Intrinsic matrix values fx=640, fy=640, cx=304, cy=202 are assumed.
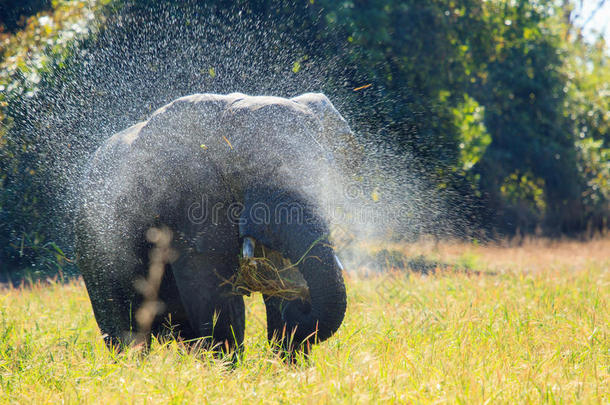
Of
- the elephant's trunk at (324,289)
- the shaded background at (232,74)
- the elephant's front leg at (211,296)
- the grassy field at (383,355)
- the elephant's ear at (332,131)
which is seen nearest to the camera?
the grassy field at (383,355)

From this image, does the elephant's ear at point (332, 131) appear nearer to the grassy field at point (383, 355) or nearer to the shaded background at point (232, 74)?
the grassy field at point (383, 355)

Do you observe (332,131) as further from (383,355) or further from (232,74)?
(232,74)

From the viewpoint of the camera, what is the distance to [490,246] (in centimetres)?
1380

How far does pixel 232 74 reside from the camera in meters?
9.57

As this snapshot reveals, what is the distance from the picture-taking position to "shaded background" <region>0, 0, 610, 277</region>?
8742mm

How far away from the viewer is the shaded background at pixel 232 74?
874cm

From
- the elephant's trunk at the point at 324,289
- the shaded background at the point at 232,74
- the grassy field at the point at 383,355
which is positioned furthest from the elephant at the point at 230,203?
the shaded background at the point at 232,74

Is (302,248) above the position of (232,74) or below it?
below

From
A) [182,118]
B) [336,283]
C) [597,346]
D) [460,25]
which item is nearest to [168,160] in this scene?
[182,118]

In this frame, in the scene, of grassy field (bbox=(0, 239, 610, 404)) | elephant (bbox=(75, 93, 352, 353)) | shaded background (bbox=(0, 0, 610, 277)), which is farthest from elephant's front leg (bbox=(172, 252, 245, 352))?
shaded background (bbox=(0, 0, 610, 277))

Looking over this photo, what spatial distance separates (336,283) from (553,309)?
108 inches

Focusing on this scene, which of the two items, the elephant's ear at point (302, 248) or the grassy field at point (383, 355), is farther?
the elephant's ear at point (302, 248)

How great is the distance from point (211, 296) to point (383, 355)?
1.17 meters

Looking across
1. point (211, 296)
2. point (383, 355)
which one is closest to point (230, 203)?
point (211, 296)
